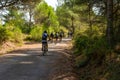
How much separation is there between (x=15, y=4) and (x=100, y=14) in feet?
52.9

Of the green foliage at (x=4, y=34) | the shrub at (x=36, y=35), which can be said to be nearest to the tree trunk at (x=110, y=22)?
the green foliage at (x=4, y=34)

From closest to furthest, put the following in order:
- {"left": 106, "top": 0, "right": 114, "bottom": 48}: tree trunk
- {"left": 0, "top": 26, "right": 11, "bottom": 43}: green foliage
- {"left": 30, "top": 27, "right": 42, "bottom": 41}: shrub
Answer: {"left": 106, "top": 0, "right": 114, "bottom": 48}: tree trunk, {"left": 0, "top": 26, "right": 11, "bottom": 43}: green foliage, {"left": 30, "top": 27, "right": 42, "bottom": 41}: shrub

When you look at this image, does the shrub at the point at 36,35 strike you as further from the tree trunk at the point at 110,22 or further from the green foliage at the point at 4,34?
the tree trunk at the point at 110,22

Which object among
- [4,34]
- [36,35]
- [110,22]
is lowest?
[36,35]

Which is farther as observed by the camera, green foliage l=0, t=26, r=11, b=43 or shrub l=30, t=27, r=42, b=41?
shrub l=30, t=27, r=42, b=41

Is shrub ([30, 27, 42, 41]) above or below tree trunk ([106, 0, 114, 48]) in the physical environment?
below

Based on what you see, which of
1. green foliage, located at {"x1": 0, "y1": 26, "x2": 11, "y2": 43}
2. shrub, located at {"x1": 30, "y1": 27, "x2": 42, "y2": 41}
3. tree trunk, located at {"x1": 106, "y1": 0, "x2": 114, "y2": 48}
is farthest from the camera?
shrub, located at {"x1": 30, "y1": 27, "x2": 42, "y2": 41}

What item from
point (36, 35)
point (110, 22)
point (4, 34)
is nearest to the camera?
point (110, 22)

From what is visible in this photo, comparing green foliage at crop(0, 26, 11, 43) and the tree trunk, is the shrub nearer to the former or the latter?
green foliage at crop(0, 26, 11, 43)

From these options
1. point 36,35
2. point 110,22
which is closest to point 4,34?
point 36,35

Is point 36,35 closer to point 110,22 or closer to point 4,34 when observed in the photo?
point 4,34

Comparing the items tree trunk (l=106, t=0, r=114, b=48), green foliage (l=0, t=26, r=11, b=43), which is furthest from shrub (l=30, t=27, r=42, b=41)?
tree trunk (l=106, t=0, r=114, b=48)

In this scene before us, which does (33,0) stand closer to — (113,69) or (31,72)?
(31,72)

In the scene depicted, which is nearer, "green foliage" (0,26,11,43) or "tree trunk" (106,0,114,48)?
"tree trunk" (106,0,114,48)
